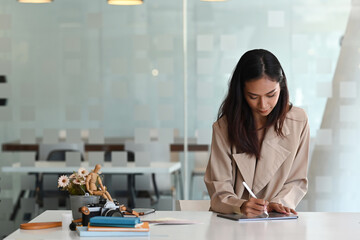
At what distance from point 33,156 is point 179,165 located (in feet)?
3.90

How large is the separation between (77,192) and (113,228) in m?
0.30

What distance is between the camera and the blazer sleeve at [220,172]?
290cm

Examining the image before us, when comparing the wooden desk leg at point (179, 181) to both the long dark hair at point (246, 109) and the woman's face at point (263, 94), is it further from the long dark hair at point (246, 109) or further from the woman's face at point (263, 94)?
the woman's face at point (263, 94)

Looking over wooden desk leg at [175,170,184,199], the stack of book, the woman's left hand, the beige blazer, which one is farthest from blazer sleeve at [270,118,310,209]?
wooden desk leg at [175,170,184,199]

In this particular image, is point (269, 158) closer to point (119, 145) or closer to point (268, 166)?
point (268, 166)

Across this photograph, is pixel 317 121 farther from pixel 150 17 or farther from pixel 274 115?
pixel 274 115

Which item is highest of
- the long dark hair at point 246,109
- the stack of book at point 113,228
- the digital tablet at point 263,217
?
the long dark hair at point 246,109

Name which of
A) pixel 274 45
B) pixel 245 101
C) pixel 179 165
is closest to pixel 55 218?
pixel 245 101

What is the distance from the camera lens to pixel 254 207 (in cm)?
263

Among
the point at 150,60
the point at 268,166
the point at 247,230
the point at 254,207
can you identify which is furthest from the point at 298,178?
the point at 150,60

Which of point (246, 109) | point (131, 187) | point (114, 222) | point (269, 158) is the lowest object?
point (131, 187)

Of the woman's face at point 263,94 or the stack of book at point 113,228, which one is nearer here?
the stack of book at point 113,228

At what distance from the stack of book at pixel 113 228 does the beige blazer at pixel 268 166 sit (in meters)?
0.71

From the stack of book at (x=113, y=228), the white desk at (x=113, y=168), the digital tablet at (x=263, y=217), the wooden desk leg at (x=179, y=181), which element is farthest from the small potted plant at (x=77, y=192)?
the wooden desk leg at (x=179, y=181)
